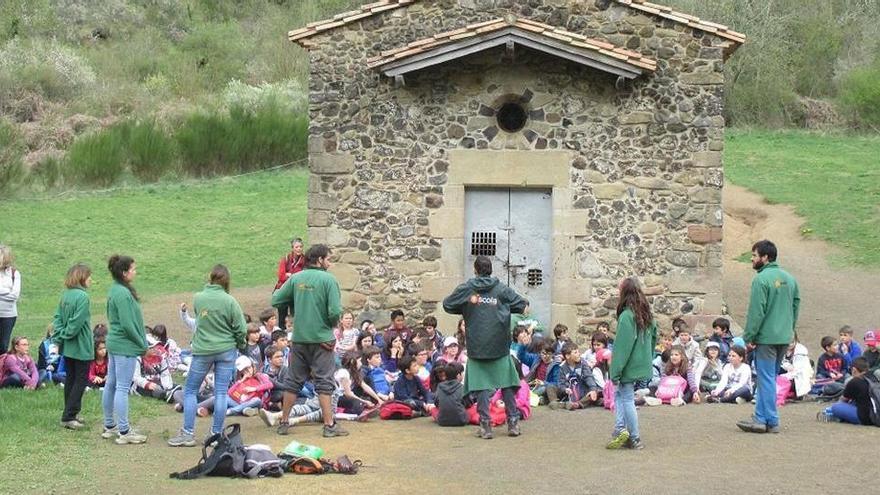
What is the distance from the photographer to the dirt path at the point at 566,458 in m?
9.66

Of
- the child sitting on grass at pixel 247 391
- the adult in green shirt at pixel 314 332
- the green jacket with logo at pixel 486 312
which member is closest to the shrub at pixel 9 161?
the child sitting on grass at pixel 247 391

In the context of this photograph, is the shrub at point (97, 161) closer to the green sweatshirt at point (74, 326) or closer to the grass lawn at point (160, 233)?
the grass lawn at point (160, 233)

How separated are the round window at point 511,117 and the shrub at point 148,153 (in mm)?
17309

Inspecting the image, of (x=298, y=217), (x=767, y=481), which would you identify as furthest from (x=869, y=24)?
(x=767, y=481)

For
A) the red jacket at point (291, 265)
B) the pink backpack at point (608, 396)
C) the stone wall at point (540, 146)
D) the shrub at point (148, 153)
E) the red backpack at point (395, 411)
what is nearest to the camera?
the red backpack at point (395, 411)

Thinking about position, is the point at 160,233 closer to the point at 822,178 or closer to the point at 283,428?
the point at 822,178

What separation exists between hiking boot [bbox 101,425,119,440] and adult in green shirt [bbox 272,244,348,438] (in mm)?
1430

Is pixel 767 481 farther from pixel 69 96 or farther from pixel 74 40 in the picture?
pixel 74 40

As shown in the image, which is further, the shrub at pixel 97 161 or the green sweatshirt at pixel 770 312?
the shrub at pixel 97 161

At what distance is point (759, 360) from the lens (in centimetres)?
1180

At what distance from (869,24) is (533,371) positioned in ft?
123

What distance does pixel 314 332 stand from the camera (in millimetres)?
11758

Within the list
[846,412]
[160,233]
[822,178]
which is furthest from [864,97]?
[846,412]

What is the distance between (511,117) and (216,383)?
23.1ft
